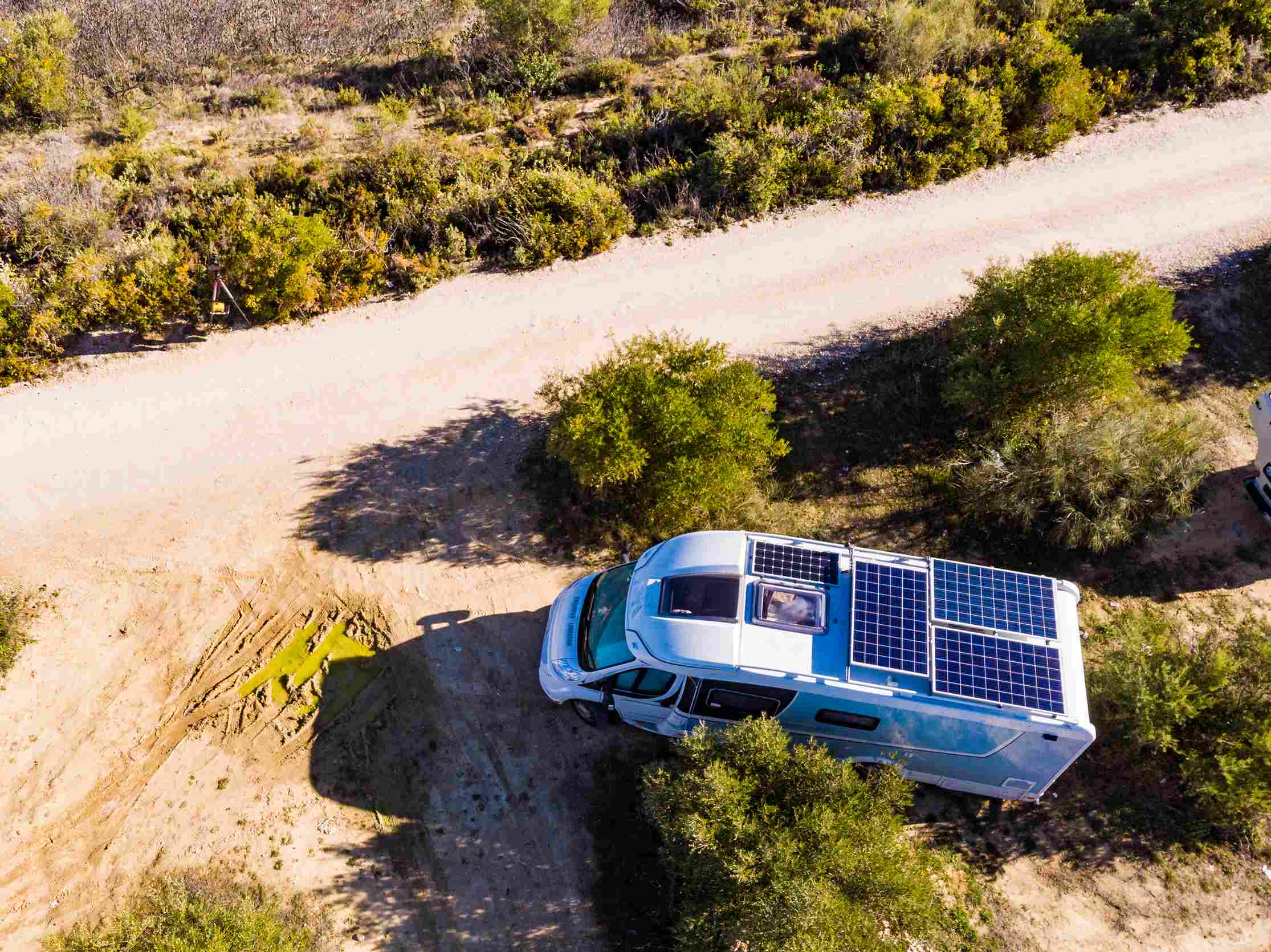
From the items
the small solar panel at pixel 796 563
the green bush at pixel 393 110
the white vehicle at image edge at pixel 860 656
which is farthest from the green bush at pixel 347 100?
the small solar panel at pixel 796 563

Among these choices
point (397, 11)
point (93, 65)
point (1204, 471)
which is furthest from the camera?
point (397, 11)

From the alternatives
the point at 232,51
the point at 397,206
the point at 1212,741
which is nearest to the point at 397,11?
the point at 232,51

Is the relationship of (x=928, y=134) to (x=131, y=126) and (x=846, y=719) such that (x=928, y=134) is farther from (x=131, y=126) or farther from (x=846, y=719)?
(x=131, y=126)

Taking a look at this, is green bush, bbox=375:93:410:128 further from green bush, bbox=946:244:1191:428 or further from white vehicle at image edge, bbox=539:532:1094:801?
white vehicle at image edge, bbox=539:532:1094:801

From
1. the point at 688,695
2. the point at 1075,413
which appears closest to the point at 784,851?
the point at 688,695

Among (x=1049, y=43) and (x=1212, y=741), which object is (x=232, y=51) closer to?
(x=1049, y=43)

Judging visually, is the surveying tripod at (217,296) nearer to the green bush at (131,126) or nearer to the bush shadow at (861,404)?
the green bush at (131,126)
